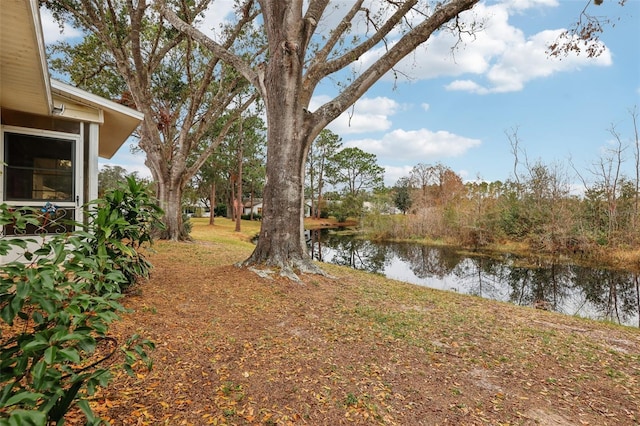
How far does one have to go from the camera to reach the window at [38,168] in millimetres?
4852

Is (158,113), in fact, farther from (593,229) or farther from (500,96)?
(593,229)

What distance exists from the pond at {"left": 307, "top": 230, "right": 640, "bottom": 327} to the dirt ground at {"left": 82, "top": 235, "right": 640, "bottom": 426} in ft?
12.7

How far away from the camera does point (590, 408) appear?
231cm

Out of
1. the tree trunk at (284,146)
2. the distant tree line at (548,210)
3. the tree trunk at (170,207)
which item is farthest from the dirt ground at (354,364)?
the distant tree line at (548,210)

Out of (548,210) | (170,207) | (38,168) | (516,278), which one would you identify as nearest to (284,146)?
(38,168)

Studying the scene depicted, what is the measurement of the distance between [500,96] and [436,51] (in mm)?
7021

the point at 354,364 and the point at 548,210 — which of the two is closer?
the point at 354,364

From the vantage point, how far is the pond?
7.65 meters

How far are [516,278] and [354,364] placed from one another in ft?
32.8

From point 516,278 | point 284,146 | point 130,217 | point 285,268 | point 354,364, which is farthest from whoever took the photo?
point 516,278

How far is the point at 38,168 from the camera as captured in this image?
5.01m

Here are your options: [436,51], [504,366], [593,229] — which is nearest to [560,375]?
[504,366]

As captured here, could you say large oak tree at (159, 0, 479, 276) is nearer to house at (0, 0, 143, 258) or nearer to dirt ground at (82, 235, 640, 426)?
dirt ground at (82, 235, 640, 426)

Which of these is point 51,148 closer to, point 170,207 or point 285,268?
point 285,268
